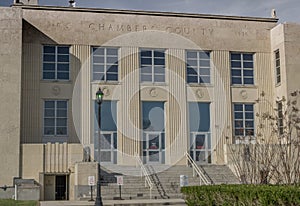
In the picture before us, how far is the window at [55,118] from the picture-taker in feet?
116

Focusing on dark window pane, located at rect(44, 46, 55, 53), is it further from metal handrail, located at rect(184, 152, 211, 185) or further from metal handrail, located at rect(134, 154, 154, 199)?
metal handrail, located at rect(184, 152, 211, 185)

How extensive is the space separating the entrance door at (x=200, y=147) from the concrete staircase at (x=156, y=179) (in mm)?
1781

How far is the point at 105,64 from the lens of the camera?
36.8 metres

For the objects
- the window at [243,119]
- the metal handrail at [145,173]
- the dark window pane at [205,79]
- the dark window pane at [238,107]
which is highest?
the dark window pane at [205,79]

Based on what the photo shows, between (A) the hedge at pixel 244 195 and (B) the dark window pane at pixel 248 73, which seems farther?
(B) the dark window pane at pixel 248 73

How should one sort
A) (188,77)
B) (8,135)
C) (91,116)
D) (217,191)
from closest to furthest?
(217,191) → (8,135) → (91,116) → (188,77)

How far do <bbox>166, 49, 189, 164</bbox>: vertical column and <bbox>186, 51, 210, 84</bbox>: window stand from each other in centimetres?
54

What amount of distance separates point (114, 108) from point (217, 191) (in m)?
20.4

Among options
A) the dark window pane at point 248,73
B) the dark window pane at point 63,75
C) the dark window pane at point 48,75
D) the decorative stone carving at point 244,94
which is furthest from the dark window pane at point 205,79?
the dark window pane at point 48,75

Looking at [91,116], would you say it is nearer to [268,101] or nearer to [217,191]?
[268,101]

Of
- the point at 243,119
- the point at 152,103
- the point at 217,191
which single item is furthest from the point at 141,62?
the point at 217,191

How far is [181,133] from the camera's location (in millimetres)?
36875

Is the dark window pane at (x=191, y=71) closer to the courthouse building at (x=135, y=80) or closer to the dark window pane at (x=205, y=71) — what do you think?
the courthouse building at (x=135, y=80)

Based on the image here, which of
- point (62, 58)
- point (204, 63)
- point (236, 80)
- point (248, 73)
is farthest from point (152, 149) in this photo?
point (248, 73)
